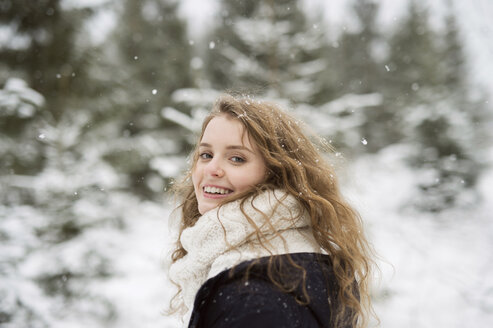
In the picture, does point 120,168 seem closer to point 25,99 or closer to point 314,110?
point 25,99

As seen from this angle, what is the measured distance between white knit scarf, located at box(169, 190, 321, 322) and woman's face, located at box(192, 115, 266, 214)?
0.11 metres

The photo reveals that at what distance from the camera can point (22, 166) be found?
4.59 metres

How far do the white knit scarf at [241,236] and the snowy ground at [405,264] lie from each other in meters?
2.88

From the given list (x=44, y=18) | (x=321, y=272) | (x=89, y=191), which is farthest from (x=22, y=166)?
(x=321, y=272)

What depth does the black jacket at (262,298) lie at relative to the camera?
1059mm

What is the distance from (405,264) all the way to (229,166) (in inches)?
264

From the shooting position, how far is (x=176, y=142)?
10.4 metres

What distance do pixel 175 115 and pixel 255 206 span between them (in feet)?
13.8

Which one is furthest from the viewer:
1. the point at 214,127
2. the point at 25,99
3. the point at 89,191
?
the point at 89,191

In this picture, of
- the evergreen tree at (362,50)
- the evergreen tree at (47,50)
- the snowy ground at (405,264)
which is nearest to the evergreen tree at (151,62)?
the snowy ground at (405,264)

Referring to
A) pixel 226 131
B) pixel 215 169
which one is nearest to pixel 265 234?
pixel 215 169

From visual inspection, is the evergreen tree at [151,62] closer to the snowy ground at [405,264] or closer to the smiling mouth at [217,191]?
the snowy ground at [405,264]

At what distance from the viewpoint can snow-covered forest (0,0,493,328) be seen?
4.39 m

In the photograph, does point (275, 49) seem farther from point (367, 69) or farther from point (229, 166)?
point (367, 69)
